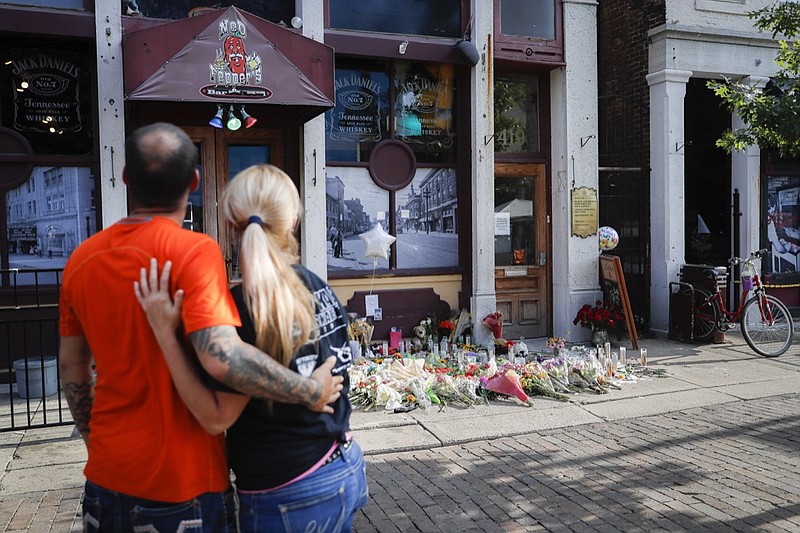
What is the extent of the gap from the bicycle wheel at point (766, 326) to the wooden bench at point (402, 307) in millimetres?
3940

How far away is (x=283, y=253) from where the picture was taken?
212 cm

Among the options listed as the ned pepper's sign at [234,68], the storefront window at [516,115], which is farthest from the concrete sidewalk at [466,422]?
the storefront window at [516,115]

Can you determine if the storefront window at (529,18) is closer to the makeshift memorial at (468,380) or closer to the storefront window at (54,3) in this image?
the makeshift memorial at (468,380)

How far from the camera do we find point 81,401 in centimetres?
229

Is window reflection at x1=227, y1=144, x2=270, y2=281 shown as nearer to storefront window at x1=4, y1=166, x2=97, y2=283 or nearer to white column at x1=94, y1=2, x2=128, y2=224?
white column at x1=94, y1=2, x2=128, y2=224

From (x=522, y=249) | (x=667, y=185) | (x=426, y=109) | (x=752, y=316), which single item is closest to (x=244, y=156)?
(x=426, y=109)

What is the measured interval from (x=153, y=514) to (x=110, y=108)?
678 centimetres

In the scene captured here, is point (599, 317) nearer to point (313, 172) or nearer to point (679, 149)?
point (679, 149)

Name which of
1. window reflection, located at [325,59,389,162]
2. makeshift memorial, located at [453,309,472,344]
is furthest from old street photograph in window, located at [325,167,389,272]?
makeshift memorial, located at [453,309,472,344]

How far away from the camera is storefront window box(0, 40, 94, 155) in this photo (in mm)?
7812

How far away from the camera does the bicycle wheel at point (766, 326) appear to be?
360 inches

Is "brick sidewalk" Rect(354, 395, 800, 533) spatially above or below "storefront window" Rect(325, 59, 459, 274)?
below

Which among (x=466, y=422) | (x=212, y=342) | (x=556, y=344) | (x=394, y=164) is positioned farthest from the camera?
(x=394, y=164)

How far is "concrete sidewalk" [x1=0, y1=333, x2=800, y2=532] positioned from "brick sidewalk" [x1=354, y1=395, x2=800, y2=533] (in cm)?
23
